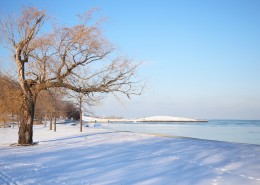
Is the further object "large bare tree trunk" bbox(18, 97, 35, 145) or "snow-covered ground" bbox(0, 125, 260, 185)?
"large bare tree trunk" bbox(18, 97, 35, 145)

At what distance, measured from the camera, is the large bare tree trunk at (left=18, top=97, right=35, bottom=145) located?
1855 cm

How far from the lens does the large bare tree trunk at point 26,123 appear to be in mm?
18547

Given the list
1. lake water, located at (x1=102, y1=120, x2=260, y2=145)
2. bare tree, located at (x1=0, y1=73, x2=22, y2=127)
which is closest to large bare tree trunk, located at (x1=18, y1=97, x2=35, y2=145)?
bare tree, located at (x1=0, y1=73, x2=22, y2=127)

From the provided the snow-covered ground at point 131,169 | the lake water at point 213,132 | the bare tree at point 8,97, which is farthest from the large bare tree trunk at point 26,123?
the lake water at point 213,132

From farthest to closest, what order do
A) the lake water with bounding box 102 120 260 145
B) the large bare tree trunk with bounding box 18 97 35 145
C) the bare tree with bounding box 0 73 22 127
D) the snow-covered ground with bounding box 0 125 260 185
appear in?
the lake water with bounding box 102 120 260 145, the large bare tree trunk with bounding box 18 97 35 145, the bare tree with bounding box 0 73 22 127, the snow-covered ground with bounding box 0 125 260 185

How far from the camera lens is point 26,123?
18.7m

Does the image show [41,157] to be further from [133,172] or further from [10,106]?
[10,106]

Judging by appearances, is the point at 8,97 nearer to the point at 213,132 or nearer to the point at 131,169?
the point at 131,169

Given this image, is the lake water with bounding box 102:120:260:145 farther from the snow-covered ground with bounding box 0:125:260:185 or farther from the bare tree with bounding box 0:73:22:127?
the bare tree with bounding box 0:73:22:127

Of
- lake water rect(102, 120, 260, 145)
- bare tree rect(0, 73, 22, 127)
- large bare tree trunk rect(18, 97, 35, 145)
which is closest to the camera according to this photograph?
bare tree rect(0, 73, 22, 127)

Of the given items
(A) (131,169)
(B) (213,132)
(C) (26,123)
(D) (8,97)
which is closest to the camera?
(A) (131,169)

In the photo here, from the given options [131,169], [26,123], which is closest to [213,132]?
[26,123]

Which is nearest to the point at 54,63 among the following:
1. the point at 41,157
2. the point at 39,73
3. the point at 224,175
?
the point at 39,73

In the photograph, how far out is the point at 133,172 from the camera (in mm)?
9234
